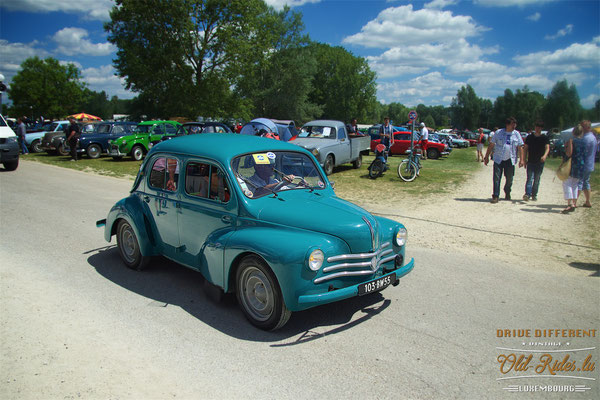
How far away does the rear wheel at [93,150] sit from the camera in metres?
21.5

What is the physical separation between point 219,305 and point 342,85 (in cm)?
7109

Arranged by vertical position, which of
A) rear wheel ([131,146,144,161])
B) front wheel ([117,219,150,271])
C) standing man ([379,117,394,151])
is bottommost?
front wheel ([117,219,150,271])

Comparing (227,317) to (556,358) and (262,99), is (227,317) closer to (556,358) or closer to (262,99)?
(556,358)

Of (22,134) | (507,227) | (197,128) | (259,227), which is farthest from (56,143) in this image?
(507,227)

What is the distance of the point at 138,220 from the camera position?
5.23 metres

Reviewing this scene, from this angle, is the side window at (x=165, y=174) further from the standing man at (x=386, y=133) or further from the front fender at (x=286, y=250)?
the standing man at (x=386, y=133)

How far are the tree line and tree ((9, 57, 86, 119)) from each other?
144mm

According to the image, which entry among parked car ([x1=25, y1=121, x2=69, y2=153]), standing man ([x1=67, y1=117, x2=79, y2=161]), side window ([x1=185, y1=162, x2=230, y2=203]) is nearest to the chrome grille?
side window ([x1=185, y1=162, x2=230, y2=203])

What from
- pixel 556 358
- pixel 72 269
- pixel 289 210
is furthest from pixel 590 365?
pixel 72 269

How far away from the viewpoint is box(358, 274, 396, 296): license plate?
3773mm

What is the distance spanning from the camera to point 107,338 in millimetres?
3754

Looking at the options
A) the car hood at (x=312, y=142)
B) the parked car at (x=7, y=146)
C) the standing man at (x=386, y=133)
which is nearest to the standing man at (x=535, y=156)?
the standing man at (x=386, y=133)

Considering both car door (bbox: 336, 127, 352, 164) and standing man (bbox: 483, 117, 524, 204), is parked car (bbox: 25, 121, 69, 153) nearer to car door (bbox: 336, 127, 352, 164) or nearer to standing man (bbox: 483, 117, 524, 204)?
car door (bbox: 336, 127, 352, 164)

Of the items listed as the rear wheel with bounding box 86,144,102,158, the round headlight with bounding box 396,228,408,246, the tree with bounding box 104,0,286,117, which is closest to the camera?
the round headlight with bounding box 396,228,408,246
